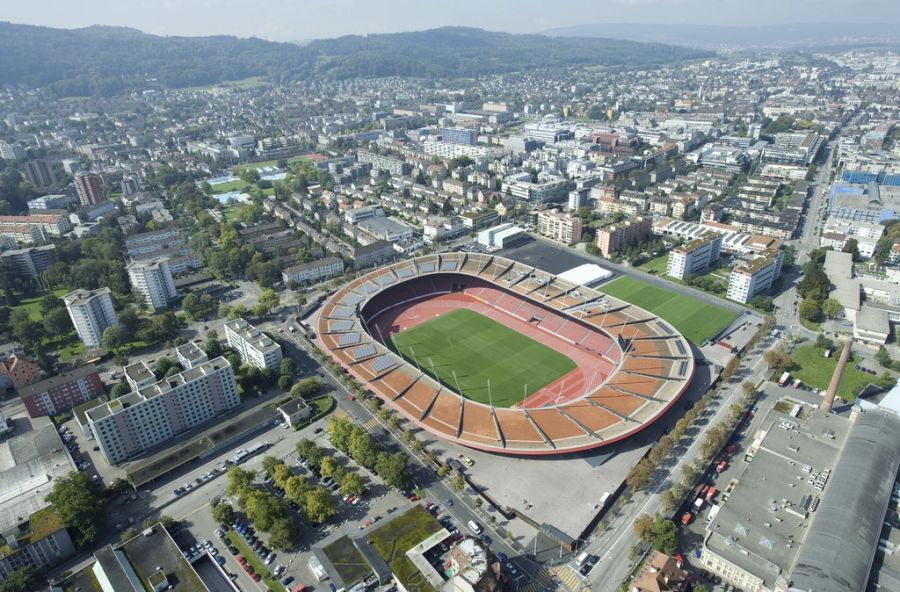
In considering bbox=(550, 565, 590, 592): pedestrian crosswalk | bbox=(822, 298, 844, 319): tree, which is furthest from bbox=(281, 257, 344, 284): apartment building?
bbox=(822, 298, 844, 319): tree

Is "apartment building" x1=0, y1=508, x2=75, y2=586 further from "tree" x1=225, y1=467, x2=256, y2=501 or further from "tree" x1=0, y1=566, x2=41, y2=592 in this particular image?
"tree" x1=225, y1=467, x2=256, y2=501

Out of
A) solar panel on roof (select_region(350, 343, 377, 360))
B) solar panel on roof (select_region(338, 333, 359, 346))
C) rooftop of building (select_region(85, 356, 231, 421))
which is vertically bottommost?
solar panel on roof (select_region(350, 343, 377, 360))

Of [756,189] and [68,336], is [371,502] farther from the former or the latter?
[756,189]

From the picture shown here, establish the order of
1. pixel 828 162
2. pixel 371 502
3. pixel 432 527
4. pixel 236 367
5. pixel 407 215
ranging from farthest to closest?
pixel 828 162
pixel 407 215
pixel 236 367
pixel 371 502
pixel 432 527

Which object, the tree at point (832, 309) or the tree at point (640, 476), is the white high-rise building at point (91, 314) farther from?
the tree at point (832, 309)

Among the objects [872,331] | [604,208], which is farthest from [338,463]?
[604,208]

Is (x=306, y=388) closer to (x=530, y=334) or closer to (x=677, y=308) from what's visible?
(x=530, y=334)
